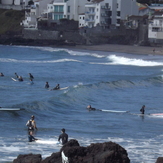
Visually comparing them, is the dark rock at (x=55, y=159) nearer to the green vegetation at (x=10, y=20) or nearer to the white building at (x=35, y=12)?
the white building at (x=35, y=12)

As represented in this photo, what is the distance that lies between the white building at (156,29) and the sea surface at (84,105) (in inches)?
827

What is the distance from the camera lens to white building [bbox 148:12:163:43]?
78.6 metres

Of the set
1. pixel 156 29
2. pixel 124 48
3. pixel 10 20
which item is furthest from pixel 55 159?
pixel 10 20

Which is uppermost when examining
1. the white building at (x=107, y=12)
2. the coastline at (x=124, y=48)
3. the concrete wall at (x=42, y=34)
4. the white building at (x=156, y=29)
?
the white building at (x=107, y=12)

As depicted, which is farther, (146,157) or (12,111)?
(12,111)

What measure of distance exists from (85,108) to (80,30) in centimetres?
5832

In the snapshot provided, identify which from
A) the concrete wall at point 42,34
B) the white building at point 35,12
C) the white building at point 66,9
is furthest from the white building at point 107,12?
the white building at point 35,12

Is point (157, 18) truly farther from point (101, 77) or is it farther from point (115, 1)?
point (101, 77)

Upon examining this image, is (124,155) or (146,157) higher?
(124,155)

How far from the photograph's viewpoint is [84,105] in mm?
29047

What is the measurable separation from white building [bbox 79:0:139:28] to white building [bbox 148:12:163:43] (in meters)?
5.82

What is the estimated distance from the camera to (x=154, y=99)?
3116cm

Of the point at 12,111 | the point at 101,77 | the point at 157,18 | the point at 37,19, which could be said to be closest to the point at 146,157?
the point at 12,111

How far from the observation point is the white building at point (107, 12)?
83375mm
